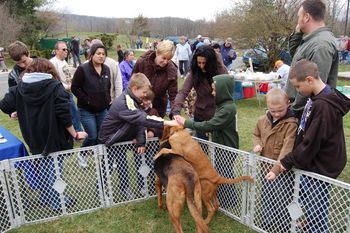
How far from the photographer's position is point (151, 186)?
145 inches

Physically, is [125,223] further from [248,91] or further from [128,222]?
[248,91]

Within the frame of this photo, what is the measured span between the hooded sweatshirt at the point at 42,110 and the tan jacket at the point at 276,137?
1.87 metres

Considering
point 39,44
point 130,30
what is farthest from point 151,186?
point 130,30

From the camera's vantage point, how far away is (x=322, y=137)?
2285 millimetres

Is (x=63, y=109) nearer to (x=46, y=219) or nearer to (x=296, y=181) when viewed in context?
(x=46, y=219)

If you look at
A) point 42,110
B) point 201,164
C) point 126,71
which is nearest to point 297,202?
point 201,164

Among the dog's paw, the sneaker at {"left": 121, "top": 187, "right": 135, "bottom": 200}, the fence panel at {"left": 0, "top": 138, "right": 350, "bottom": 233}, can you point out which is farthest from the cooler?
the dog's paw

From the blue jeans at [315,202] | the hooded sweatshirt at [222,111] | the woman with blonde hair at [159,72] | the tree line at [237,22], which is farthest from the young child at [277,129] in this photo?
the tree line at [237,22]

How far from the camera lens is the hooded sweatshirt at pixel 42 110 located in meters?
2.99

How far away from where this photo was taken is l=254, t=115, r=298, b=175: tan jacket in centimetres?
267

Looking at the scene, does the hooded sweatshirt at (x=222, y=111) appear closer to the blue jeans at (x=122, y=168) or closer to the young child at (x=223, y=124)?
the young child at (x=223, y=124)

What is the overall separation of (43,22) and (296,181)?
32.9 meters

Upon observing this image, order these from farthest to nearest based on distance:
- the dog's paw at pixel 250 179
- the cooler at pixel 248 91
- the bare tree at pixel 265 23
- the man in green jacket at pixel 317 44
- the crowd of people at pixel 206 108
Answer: the bare tree at pixel 265 23, the cooler at pixel 248 91, the dog's paw at pixel 250 179, the man in green jacket at pixel 317 44, the crowd of people at pixel 206 108

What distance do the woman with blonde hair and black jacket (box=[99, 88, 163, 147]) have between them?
0.62 metres
